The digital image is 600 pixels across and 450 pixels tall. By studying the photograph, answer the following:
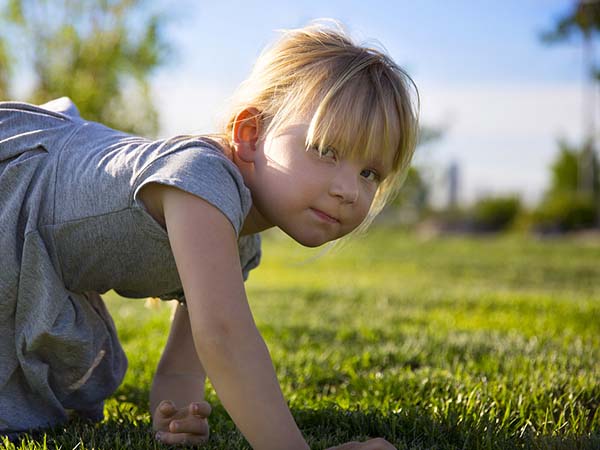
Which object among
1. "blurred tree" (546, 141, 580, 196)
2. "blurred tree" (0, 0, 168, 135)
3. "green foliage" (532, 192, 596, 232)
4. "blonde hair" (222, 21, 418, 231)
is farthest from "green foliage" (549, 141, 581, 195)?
"blonde hair" (222, 21, 418, 231)

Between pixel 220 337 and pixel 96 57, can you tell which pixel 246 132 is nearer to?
pixel 220 337

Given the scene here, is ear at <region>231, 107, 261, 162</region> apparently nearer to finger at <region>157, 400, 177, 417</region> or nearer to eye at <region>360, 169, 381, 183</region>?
eye at <region>360, 169, 381, 183</region>

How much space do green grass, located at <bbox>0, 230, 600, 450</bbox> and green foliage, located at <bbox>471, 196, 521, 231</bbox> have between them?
15.5m

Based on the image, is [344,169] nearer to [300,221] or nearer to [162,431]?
[300,221]

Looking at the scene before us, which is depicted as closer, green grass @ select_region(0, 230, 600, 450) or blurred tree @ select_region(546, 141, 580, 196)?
green grass @ select_region(0, 230, 600, 450)

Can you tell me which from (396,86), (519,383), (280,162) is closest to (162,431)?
(280,162)

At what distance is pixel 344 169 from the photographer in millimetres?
1788

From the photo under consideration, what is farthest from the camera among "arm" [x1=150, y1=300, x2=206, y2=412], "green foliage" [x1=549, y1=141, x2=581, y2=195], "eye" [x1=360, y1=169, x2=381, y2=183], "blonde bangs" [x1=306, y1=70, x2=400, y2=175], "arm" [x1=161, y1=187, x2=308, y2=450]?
"green foliage" [x1=549, y1=141, x2=581, y2=195]

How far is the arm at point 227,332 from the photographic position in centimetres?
155

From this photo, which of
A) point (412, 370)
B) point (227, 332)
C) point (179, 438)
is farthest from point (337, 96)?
point (412, 370)

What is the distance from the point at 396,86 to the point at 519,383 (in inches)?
47.1

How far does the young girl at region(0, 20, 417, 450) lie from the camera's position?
1.59 m

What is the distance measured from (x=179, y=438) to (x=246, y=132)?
2.61ft

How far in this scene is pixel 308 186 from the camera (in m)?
1.78
